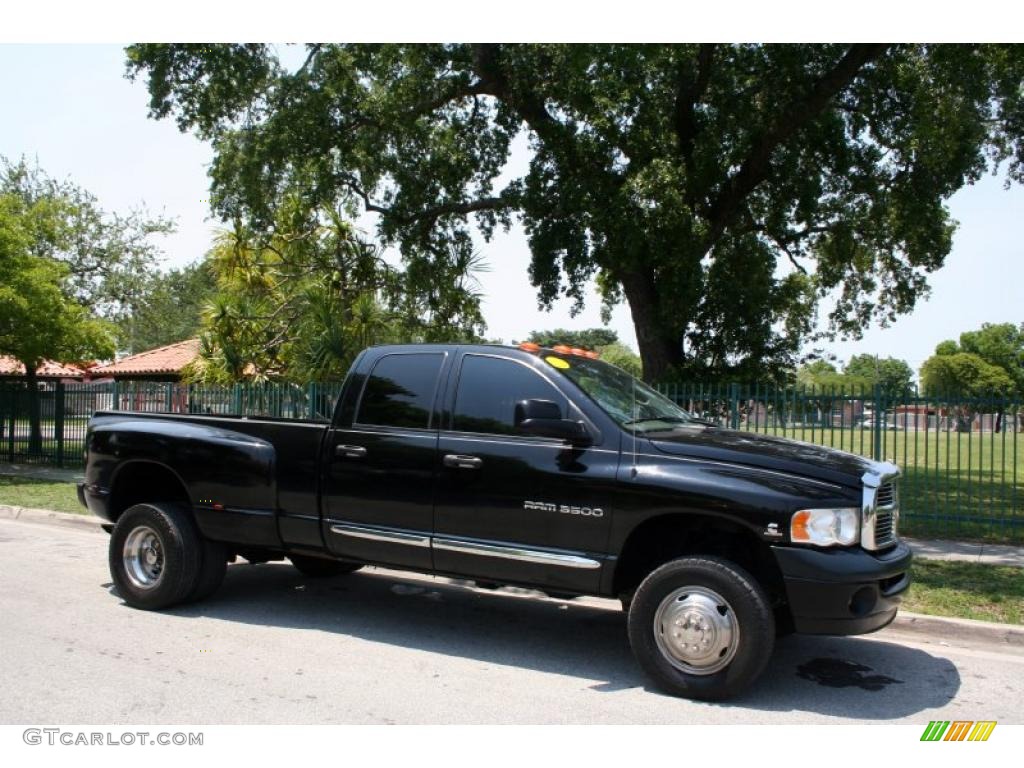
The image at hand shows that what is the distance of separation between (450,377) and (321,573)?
2.96m

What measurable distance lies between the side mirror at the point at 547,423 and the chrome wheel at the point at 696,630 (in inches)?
41.9

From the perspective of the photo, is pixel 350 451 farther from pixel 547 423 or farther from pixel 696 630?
pixel 696 630

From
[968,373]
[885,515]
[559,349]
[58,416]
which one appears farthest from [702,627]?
[968,373]

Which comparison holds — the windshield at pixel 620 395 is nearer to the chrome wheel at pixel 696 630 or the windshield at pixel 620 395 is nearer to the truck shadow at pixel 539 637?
the chrome wheel at pixel 696 630

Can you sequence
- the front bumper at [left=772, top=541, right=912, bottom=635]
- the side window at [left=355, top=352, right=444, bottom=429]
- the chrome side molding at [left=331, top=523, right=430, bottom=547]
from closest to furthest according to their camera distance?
the front bumper at [left=772, top=541, right=912, bottom=635] < the chrome side molding at [left=331, top=523, right=430, bottom=547] < the side window at [left=355, top=352, right=444, bottom=429]

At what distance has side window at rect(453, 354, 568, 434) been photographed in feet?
18.8

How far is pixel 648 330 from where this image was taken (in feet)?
57.0

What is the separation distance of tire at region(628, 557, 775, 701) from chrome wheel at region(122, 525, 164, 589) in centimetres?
A: 378

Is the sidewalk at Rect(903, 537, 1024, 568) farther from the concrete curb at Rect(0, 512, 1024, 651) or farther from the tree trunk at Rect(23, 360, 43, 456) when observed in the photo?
the tree trunk at Rect(23, 360, 43, 456)

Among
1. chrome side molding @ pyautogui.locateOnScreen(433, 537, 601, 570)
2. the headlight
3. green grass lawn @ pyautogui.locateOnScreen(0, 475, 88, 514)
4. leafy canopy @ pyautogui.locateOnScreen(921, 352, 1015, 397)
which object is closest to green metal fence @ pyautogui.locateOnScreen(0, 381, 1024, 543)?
chrome side molding @ pyautogui.locateOnScreen(433, 537, 601, 570)

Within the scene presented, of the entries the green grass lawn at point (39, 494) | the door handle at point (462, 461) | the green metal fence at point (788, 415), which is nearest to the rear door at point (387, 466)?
the door handle at point (462, 461)

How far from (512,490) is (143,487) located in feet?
11.3

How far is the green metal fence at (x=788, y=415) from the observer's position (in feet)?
37.8

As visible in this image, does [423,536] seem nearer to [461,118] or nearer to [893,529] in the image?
[893,529]
